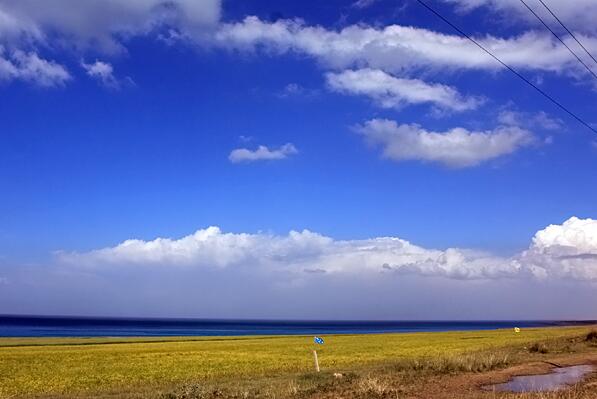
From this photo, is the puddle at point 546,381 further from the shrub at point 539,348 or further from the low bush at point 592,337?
the low bush at point 592,337

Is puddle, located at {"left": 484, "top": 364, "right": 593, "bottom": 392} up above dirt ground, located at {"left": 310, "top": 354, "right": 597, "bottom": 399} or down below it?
below

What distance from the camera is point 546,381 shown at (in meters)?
21.9

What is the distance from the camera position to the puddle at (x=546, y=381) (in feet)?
64.8

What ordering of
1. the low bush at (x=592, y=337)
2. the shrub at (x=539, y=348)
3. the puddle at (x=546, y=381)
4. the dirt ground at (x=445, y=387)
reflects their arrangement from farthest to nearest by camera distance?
1. the low bush at (x=592, y=337)
2. the shrub at (x=539, y=348)
3. the puddle at (x=546, y=381)
4. the dirt ground at (x=445, y=387)

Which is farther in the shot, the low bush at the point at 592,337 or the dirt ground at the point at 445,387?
the low bush at the point at 592,337

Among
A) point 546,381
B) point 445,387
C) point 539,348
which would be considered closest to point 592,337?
point 539,348

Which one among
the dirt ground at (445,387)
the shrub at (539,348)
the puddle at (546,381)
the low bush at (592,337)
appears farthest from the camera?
the low bush at (592,337)

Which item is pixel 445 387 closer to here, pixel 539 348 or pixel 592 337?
pixel 539 348

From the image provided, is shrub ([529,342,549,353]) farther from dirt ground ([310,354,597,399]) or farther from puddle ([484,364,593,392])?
dirt ground ([310,354,597,399])

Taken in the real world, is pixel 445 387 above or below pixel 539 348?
above

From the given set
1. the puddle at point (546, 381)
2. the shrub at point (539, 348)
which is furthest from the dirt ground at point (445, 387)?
the shrub at point (539, 348)

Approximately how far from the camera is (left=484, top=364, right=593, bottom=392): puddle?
19750 millimetres

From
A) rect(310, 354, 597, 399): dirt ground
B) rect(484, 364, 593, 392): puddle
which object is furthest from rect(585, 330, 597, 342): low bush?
rect(310, 354, 597, 399): dirt ground

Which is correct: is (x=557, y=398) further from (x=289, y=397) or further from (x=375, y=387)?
(x=289, y=397)
